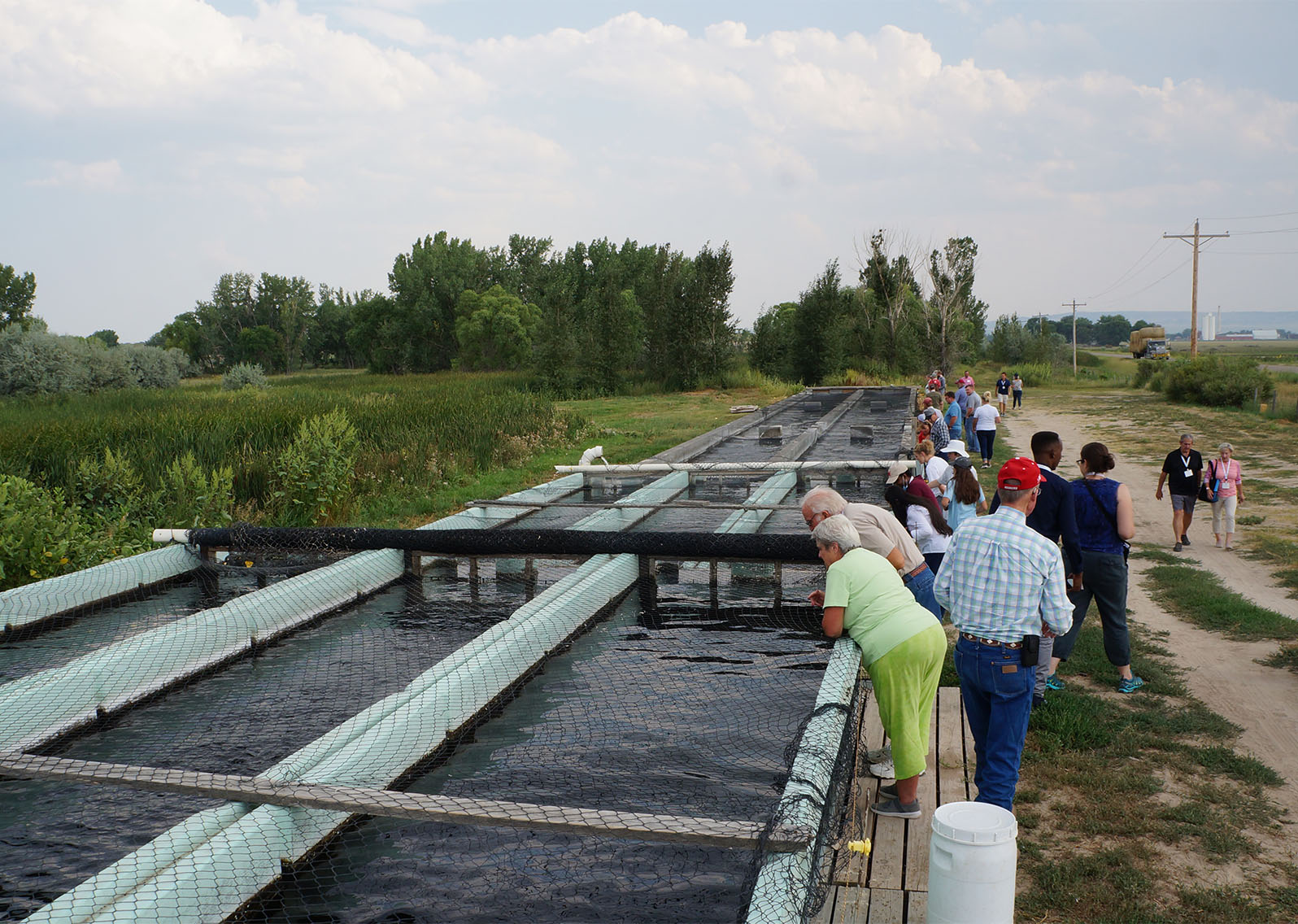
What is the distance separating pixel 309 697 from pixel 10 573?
12.2 feet

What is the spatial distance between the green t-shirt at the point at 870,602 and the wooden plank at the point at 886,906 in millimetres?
869

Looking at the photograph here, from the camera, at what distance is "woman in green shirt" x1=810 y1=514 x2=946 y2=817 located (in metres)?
3.75

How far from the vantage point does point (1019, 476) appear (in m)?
3.85

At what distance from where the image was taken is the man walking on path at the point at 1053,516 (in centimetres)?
525

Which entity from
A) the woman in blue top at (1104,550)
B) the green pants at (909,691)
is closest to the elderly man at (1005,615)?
the green pants at (909,691)

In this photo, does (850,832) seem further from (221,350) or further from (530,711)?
(221,350)

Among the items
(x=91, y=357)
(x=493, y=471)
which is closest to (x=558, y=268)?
(x=91, y=357)

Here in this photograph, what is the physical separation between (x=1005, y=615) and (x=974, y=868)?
1.29m

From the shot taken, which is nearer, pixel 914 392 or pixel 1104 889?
pixel 1104 889

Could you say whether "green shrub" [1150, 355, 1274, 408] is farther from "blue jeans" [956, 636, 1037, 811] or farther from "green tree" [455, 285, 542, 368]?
"green tree" [455, 285, 542, 368]

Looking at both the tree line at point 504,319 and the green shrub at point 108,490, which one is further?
the tree line at point 504,319

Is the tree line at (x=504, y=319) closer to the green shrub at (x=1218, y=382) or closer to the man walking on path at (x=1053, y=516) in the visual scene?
the green shrub at (x=1218, y=382)

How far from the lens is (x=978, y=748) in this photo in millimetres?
3943

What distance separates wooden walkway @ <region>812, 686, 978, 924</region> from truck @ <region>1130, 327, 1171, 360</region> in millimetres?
64843
